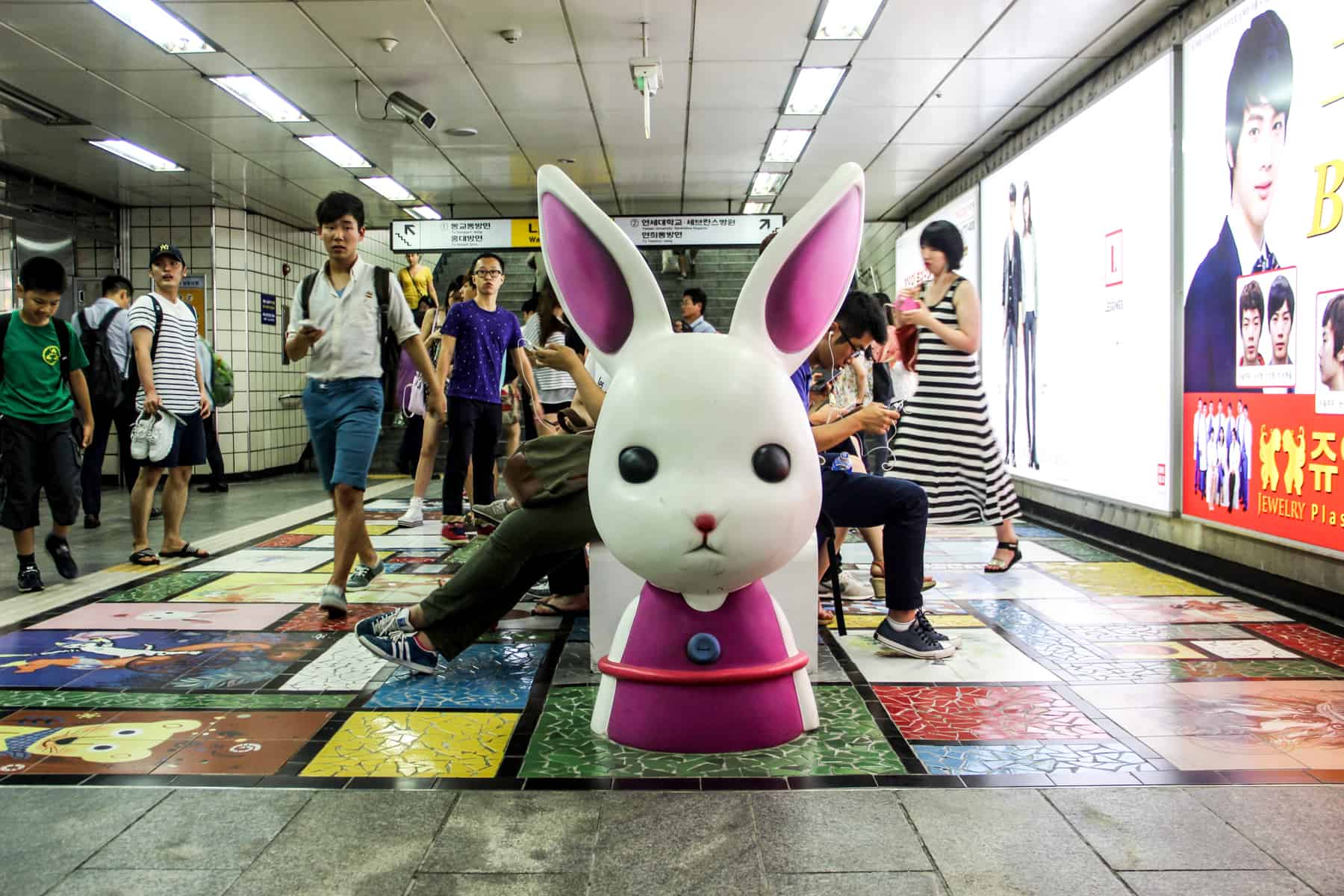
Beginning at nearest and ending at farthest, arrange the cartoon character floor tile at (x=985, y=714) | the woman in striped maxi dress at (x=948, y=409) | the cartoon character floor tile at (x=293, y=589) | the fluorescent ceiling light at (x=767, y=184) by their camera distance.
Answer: the cartoon character floor tile at (x=985, y=714) < the woman in striped maxi dress at (x=948, y=409) < the cartoon character floor tile at (x=293, y=589) < the fluorescent ceiling light at (x=767, y=184)

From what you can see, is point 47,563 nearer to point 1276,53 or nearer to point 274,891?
point 274,891

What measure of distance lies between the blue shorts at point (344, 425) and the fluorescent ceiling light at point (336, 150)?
4.77 metres

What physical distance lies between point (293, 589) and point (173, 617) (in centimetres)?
59

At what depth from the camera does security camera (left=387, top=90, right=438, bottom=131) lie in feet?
21.7

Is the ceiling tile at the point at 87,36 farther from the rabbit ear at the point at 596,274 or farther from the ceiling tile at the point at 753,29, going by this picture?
the rabbit ear at the point at 596,274

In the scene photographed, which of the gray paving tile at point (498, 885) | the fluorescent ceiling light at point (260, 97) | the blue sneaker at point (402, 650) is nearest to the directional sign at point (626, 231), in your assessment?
the fluorescent ceiling light at point (260, 97)

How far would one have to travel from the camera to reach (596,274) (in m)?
2.41

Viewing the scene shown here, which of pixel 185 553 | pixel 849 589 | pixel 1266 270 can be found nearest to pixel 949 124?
pixel 1266 270

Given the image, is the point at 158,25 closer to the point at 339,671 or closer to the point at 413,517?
the point at 413,517

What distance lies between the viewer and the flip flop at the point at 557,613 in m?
3.89

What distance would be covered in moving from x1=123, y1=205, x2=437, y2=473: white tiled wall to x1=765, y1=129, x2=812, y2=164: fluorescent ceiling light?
580 centimetres

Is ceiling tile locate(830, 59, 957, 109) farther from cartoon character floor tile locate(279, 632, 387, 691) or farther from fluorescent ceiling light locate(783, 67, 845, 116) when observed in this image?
cartoon character floor tile locate(279, 632, 387, 691)

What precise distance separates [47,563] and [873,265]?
1063 centimetres

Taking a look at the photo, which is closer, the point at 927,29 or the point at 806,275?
the point at 806,275
